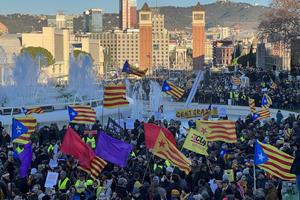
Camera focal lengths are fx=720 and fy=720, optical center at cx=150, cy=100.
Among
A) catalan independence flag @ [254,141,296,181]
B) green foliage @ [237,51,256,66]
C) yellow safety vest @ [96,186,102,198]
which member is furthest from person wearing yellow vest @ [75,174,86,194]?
green foliage @ [237,51,256,66]

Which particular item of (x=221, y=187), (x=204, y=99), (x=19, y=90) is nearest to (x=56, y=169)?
(x=221, y=187)

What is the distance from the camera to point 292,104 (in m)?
32.7

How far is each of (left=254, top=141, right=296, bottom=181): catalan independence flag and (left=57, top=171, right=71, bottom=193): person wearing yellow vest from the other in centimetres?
330

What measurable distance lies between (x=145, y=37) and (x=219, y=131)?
10970 centimetres

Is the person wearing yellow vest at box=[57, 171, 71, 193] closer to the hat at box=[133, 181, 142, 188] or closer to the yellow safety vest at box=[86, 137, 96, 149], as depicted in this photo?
the hat at box=[133, 181, 142, 188]

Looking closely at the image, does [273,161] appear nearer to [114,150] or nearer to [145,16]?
[114,150]

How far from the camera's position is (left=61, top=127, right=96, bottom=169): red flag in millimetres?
12883

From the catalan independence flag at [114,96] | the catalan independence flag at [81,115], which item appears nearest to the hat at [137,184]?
the catalan independence flag at [81,115]

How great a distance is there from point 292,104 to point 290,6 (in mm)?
24945

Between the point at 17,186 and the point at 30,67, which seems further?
the point at 30,67

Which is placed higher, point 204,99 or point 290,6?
point 290,6

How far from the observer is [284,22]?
2186 inches

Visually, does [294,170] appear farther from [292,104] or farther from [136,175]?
[292,104]

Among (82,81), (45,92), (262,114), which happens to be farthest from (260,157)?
(82,81)
